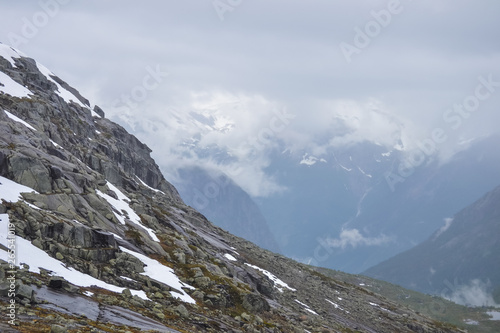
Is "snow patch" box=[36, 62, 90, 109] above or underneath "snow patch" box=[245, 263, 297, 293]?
above

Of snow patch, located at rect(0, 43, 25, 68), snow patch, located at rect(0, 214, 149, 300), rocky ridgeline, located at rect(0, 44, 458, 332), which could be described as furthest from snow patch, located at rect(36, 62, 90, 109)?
snow patch, located at rect(0, 214, 149, 300)

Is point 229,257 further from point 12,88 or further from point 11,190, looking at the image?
point 12,88

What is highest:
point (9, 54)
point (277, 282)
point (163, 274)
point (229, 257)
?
point (9, 54)

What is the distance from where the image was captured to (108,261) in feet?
186

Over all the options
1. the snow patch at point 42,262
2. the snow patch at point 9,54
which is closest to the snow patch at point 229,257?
the snow patch at point 42,262

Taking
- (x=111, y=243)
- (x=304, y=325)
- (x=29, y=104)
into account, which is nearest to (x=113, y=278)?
(x=111, y=243)

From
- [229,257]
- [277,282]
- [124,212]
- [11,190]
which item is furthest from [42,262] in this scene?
[277,282]

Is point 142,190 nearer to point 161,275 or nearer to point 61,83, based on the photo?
point 61,83

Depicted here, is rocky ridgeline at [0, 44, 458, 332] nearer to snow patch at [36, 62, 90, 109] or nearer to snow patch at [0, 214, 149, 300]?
snow patch at [0, 214, 149, 300]

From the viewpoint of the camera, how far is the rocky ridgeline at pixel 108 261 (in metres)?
42.1

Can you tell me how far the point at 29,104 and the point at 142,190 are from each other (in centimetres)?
3524

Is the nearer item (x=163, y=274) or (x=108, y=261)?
(x=108, y=261)

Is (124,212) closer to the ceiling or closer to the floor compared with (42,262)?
closer to the ceiling

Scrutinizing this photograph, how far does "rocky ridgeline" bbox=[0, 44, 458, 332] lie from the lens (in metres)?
42.1
